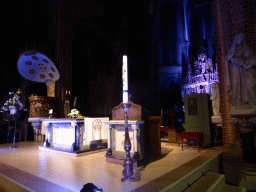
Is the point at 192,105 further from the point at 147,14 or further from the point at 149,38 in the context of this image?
the point at 147,14

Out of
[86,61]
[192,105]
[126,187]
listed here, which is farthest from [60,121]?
[86,61]

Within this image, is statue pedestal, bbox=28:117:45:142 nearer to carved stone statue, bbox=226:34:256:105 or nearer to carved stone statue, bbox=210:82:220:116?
carved stone statue, bbox=210:82:220:116

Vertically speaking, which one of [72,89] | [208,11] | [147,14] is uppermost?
[208,11]

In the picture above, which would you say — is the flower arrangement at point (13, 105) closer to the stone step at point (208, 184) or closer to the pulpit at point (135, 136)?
the pulpit at point (135, 136)

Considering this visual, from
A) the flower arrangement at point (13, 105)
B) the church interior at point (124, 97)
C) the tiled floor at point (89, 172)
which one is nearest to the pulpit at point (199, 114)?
the church interior at point (124, 97)

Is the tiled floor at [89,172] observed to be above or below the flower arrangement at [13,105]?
below

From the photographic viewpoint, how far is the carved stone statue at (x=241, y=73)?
12.8 ft

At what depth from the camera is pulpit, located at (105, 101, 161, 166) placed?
3797 mm

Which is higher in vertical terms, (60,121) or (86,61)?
(86,61)

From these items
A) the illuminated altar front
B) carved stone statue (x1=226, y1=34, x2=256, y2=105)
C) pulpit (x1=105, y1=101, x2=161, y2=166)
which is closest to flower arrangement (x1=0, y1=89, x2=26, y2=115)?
pulpit (x1=105, y1=101, x2=161, y2=166)

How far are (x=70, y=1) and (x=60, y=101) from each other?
17.5 feet

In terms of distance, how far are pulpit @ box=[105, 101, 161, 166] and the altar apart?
106cm

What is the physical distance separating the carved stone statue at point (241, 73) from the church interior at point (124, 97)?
0.08ft

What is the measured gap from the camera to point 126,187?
254 cm
